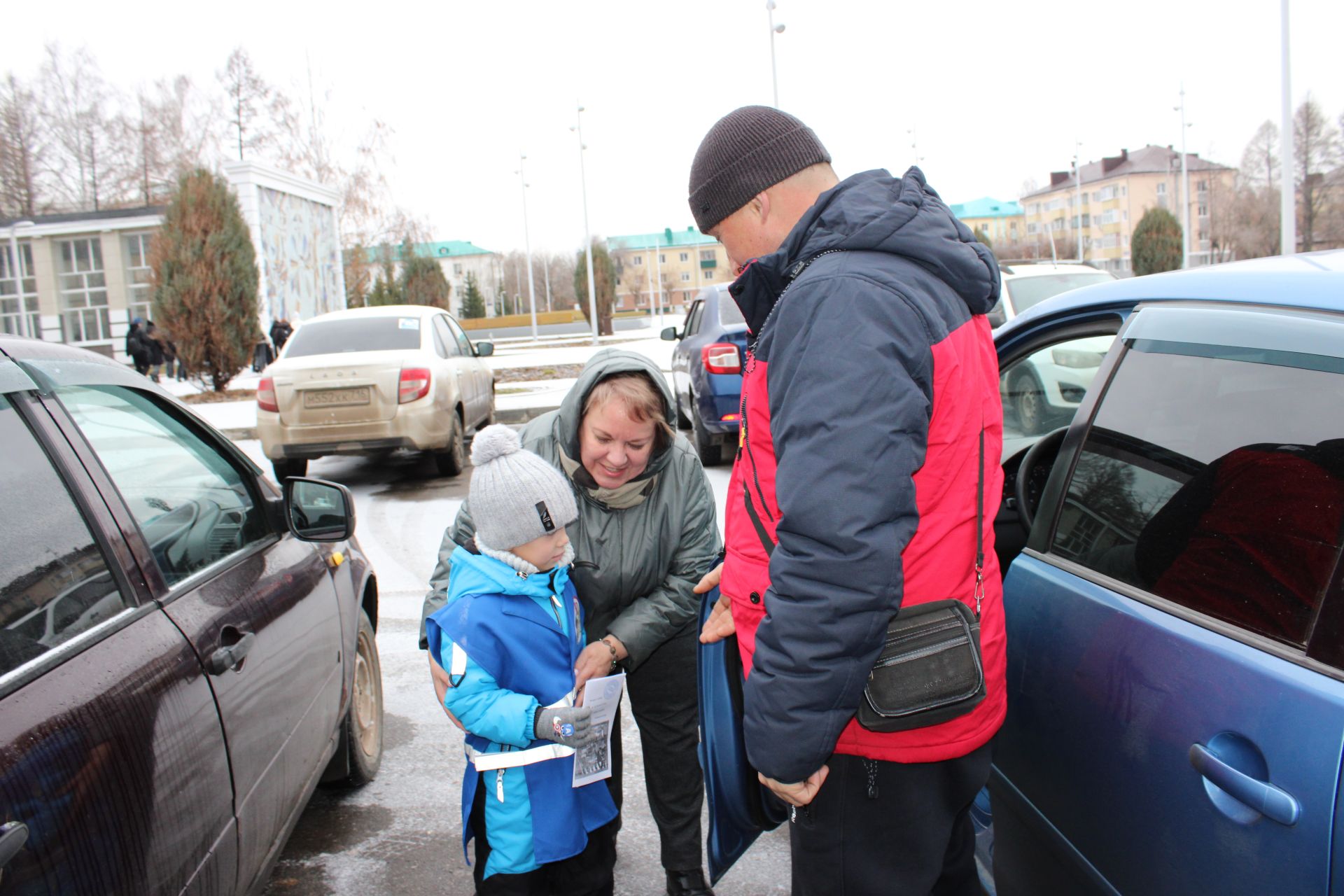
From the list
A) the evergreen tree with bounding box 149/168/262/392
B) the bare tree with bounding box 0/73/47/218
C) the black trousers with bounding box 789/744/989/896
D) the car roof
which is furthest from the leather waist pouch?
the bare tree with bounding box 0/73/47/218

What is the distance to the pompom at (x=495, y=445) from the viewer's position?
83.2 inches

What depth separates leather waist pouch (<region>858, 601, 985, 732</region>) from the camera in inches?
59.4

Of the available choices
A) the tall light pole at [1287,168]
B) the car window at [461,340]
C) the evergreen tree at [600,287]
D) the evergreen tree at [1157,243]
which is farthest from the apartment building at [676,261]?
the car window at [461,340]

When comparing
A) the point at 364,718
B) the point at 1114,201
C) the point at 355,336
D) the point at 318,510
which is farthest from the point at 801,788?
the point at 1114,201

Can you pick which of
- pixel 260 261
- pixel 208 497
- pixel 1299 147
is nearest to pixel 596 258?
pixel 260 261

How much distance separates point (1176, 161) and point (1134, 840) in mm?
94820

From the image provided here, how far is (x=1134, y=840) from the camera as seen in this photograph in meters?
1.51

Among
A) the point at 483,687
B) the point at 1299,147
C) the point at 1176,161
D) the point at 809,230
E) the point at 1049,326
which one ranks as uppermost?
the point at 1176,161

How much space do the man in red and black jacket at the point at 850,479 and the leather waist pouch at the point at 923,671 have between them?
0.04m

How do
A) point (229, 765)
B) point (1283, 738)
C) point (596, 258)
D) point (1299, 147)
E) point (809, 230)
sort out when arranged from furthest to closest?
point (596, 258)
point (1299, 147)
point (229, 765)
point (809, 230)
point (1283, 738)

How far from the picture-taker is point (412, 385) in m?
8.80

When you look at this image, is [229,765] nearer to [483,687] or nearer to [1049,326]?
[483,687]

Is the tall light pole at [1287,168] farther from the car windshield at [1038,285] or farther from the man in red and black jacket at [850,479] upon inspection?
the man in red and black jacket at [850,479]

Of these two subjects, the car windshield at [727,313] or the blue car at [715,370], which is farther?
the car windshield at [727,313]
